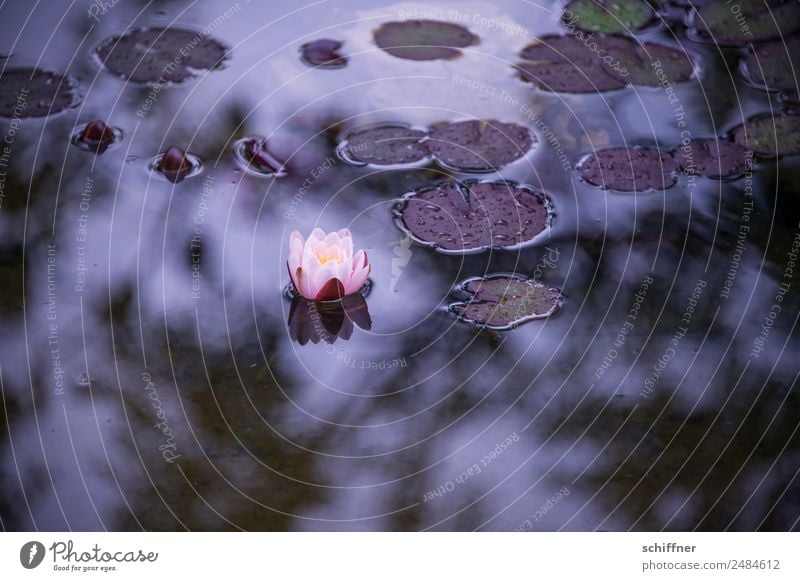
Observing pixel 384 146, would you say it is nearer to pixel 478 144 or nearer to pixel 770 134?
pixel 478 144

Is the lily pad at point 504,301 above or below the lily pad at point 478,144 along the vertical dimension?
below

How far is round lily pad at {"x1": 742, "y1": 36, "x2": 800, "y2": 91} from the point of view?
148cm

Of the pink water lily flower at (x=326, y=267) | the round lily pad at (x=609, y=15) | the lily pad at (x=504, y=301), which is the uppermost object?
the round lily pad at (x=609, y=15)

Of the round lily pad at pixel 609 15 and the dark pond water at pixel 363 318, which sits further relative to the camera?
the round lily pad at pixel 609 15

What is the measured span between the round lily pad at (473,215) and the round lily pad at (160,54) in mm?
435

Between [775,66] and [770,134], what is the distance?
16cm

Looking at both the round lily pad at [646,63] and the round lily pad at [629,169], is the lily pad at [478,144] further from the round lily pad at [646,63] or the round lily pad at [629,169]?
the round lily pad at [646,63]

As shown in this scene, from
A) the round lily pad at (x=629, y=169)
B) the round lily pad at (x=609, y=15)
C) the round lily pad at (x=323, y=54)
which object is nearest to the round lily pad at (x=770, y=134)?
the round lily pad at (x=629, y=169)

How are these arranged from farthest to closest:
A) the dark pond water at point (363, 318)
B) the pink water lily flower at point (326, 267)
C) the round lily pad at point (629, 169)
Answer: the round lily pad at point (629, 169) → the pink water lily flower at point (326, 267) → the dark pond water at point (363, 318)

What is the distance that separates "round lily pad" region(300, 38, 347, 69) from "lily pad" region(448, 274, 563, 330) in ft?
1.68

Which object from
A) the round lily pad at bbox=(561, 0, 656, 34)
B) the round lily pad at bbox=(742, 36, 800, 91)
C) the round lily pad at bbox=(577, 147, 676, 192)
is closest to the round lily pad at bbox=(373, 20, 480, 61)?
the round lily pad at bbox=(561, 0, 656, 34)

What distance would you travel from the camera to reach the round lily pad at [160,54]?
145 centimetres

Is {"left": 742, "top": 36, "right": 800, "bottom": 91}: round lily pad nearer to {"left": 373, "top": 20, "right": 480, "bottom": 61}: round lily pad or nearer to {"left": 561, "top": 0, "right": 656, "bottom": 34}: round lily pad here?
{"left": 561, "top": 0, "right": 656, "bottom": 34}: round lily pad
